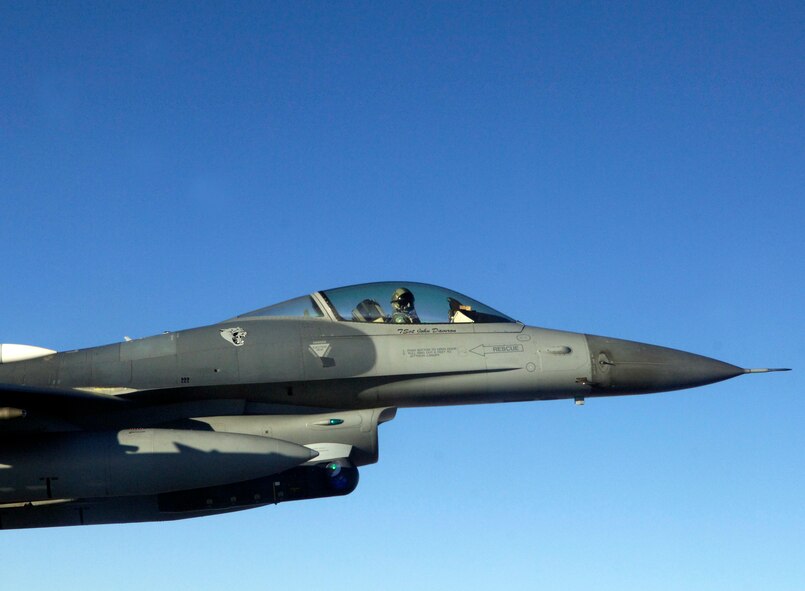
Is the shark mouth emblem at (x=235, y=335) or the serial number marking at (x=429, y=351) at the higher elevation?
the shark mouth emblem at (x=235, y=335)

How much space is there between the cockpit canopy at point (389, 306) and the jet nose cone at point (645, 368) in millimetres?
1586

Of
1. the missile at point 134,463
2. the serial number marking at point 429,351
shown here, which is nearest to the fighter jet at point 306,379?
the serial number marking at point 429,351

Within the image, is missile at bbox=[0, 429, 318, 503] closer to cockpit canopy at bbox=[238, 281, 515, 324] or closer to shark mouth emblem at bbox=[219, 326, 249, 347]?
shark mouth emblem at bbox=[219, 326, 249, 347]

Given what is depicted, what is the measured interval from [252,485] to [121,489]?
1.91 meters

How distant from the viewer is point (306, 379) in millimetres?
13789

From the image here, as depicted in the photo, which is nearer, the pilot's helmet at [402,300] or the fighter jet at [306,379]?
the fighter jet at [306,379]

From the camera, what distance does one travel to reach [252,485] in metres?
13.5

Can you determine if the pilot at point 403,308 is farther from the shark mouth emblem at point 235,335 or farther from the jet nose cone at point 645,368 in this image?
the jet nose cone at point 645,368

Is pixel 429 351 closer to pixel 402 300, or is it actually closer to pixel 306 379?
pixel 402 300

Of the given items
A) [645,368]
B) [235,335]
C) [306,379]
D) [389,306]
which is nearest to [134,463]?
[235,335]

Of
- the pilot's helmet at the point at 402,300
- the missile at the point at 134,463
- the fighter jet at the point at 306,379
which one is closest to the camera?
the missile at the point at 134,463

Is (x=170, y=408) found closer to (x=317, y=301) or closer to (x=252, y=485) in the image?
(x=252, y=485)

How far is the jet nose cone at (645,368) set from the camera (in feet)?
46.5

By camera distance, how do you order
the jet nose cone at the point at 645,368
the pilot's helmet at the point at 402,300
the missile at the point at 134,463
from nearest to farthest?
1. the missile at the point at 134,463
2. the jet nose cone at the point at 645,368
3. the pilot's helmet at the point at 402,300
